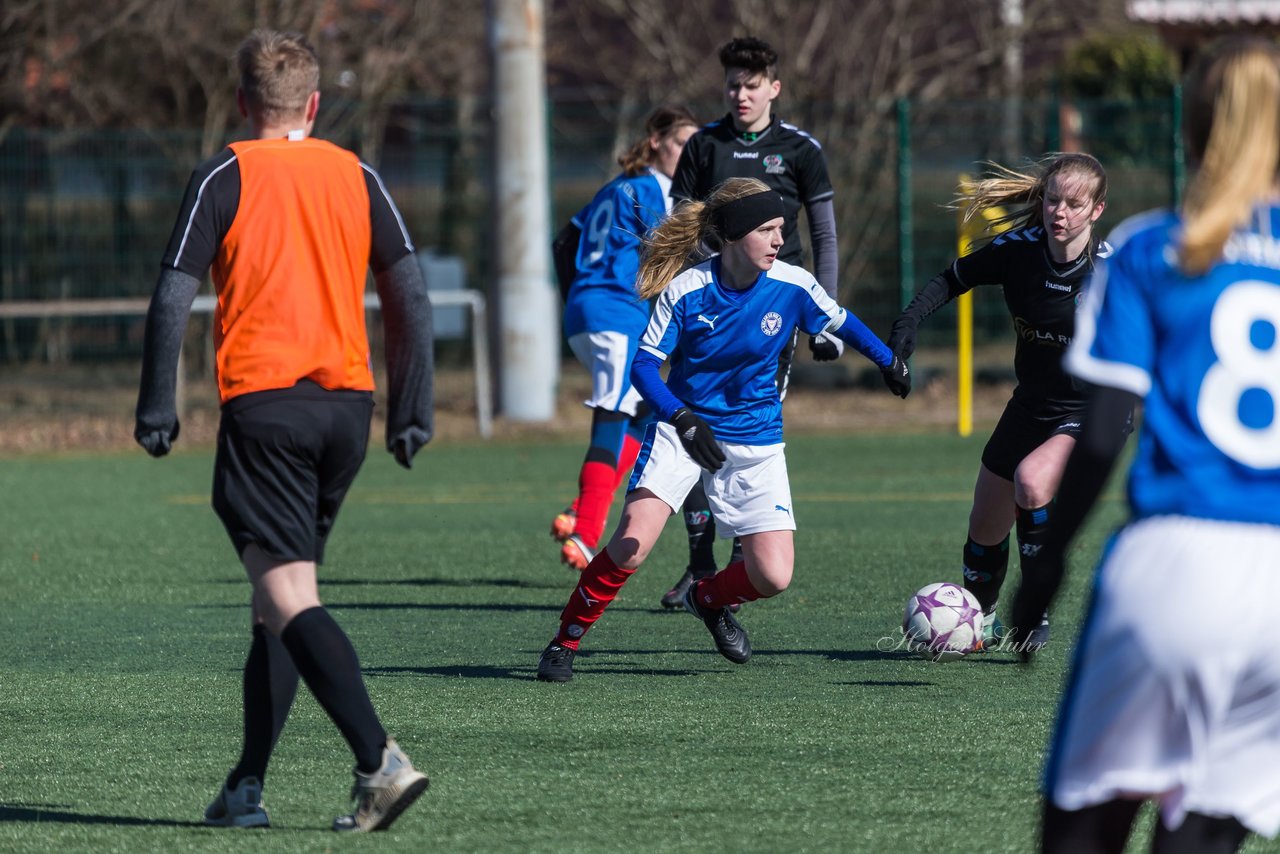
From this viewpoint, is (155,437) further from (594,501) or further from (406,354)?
(594,501)

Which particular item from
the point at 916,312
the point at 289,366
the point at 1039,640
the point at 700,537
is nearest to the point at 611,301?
the point at 700,537

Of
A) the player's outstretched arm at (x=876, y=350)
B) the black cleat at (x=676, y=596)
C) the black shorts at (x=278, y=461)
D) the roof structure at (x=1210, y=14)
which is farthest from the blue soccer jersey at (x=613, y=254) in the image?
the roof structure at (x=1210, y=14)

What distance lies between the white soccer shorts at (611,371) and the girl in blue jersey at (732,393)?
2028 mm

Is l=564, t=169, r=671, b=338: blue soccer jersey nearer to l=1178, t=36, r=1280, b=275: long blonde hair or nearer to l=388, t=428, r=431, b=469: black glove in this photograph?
l=388, t=428, r=431, b=469: black glove

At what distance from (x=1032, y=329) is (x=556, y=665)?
1919mm

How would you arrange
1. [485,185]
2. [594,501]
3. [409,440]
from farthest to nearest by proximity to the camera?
[485,185] → [594,501] → [409,440]

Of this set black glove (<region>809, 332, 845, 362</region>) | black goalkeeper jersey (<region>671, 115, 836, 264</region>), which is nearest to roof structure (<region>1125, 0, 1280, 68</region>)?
black goalkeeper jersey (<region>671, 115, 836, 264</region>)

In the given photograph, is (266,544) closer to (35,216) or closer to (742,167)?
(742,167)

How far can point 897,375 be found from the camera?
5.88 metres

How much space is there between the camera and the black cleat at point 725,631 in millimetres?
6074

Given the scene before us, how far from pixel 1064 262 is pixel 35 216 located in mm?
11647

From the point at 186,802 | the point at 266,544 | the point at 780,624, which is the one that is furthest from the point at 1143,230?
the point at 780,624

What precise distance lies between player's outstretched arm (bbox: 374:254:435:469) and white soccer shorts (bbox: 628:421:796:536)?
1.79 metres

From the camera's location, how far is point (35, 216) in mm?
15578
